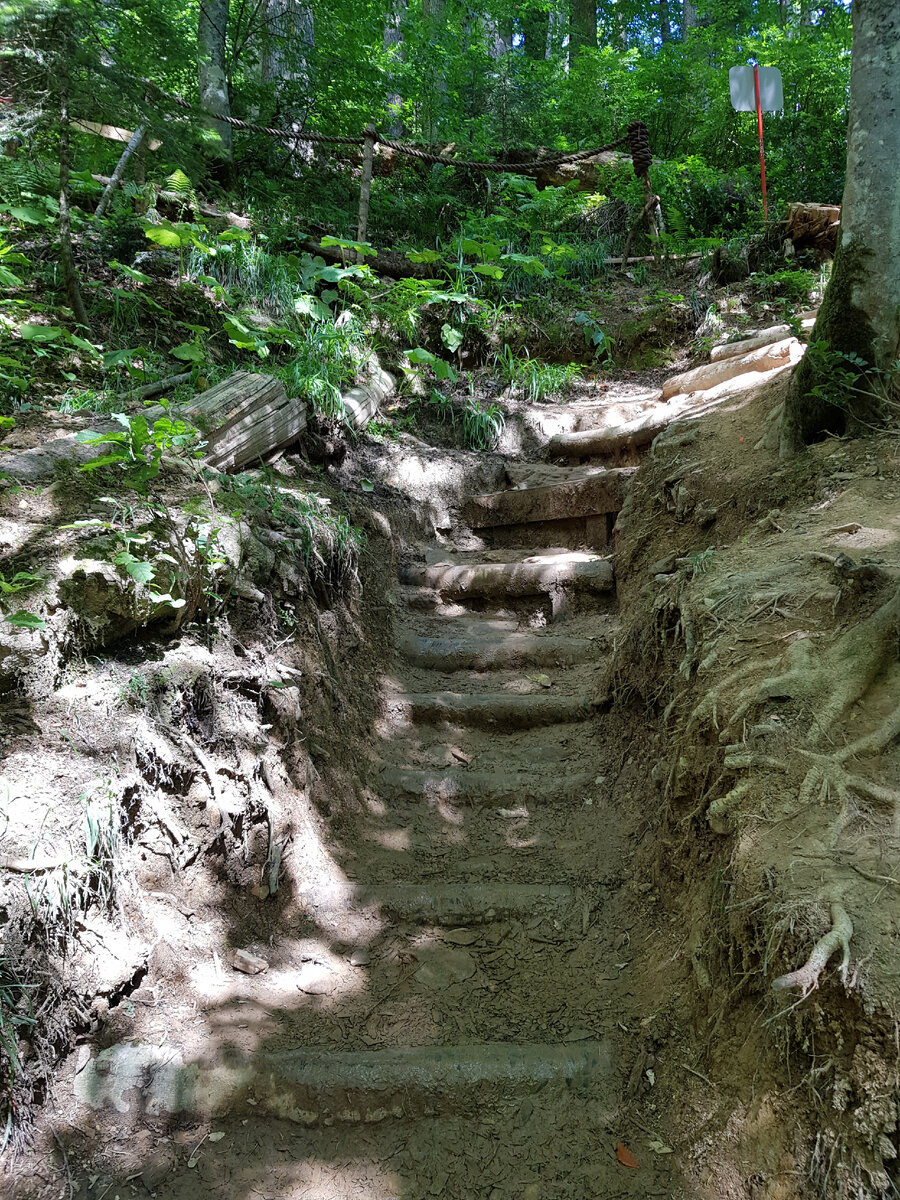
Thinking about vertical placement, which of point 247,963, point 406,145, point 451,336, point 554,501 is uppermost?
point 406,145

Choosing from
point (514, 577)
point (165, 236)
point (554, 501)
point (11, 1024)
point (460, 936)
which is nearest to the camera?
point (11, 1024)

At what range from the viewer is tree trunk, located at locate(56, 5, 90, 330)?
155 inches

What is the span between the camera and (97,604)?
271 centimetres

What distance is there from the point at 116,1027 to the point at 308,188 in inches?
357

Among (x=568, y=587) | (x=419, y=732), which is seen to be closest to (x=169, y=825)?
(x=419, y=732)

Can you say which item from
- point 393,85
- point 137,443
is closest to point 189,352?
point 137,443

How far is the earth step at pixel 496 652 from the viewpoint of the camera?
448cm

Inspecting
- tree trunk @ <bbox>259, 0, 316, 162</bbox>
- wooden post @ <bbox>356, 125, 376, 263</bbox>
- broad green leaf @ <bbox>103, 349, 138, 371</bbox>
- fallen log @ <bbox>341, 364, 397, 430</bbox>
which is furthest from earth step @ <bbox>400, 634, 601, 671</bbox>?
tree trunk @ <bbox>259, 0, 316, 162</bbox>

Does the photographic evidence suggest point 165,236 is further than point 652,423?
No

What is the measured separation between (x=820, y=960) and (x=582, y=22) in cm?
A: 1867

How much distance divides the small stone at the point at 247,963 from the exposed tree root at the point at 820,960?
5.96 feet

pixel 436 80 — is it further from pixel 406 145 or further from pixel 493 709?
pixel 493 709

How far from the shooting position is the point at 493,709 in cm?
412

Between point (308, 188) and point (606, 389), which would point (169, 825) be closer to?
point (606, 389)
